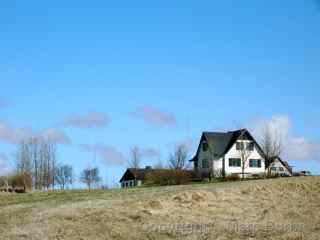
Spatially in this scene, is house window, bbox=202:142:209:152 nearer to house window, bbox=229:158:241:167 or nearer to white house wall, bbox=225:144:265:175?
white house wall, bbox=225:144:265:175

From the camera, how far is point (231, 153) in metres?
80.3

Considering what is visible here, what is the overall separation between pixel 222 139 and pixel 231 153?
275 cm

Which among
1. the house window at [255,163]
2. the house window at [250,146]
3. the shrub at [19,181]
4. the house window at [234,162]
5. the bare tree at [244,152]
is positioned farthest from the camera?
the house window at [250,146]

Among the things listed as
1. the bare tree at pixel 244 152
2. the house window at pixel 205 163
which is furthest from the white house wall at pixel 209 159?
the bare tree at pixel 244 152

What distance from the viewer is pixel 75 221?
1905 cm

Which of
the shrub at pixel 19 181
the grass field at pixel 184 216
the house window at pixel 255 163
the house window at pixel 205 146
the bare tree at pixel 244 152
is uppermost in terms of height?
the house window at pixel 205 146

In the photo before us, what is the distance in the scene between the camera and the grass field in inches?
693

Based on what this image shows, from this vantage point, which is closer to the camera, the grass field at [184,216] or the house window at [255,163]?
the grass field at [184,216]

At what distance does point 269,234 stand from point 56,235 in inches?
236

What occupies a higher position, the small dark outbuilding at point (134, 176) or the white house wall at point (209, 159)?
the white house wall at point (209, 159)

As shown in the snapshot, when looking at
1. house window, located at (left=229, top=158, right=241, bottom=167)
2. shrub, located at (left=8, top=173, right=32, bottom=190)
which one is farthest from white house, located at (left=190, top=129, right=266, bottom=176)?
shrub, located at (left=8, top=173, right=32, bottom=190)

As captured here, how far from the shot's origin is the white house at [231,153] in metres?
79.5

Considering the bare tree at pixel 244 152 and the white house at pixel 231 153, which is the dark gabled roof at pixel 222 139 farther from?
the bare tree at pixel 244 152

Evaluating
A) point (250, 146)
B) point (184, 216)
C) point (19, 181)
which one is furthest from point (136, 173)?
point (184, 216)
